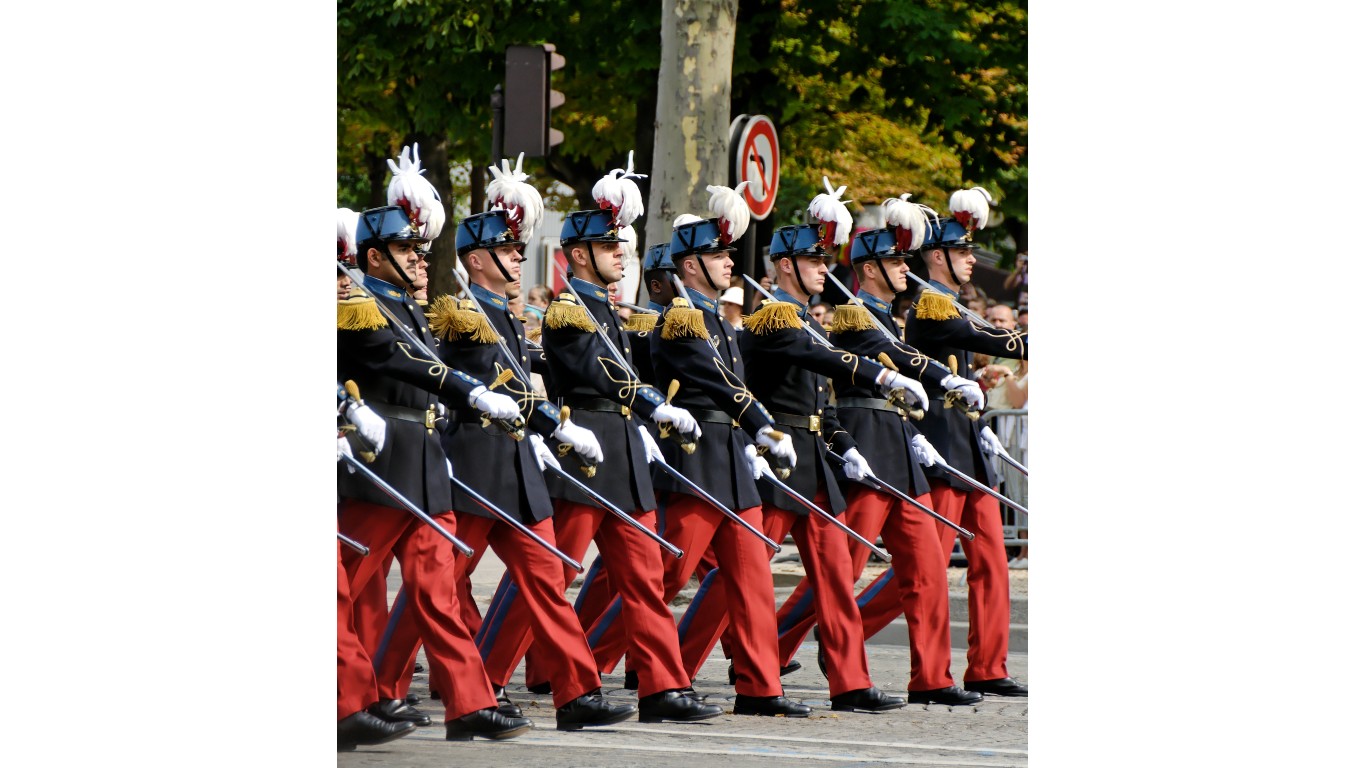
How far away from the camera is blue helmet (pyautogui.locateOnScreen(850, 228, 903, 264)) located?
9102mm

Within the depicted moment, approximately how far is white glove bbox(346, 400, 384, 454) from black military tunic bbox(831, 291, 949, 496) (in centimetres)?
220

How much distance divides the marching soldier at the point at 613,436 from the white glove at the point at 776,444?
0.40 m

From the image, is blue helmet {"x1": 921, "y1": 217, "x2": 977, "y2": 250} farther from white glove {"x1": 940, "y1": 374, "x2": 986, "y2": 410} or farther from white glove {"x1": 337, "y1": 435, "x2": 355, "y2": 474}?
white glove {"x1": 337, "y1": 435, "x2": 355, "y2": 474}

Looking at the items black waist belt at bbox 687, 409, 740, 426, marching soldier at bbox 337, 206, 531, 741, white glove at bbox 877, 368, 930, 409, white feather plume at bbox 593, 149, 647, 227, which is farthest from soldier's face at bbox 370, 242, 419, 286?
white glove at bbox 877, 368, 930, 409

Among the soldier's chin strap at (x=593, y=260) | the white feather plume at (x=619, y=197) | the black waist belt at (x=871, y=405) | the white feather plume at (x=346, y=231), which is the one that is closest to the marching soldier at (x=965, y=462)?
the black waist belt at (x=871, y=405)

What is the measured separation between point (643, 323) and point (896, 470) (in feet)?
3.27

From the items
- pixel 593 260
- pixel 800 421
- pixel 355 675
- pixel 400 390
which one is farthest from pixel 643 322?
pixel 355 675

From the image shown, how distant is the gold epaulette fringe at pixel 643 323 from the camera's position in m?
8.88

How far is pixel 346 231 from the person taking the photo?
762 cm

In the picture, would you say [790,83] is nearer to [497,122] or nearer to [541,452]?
[497,122]

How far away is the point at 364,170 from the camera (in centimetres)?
776
